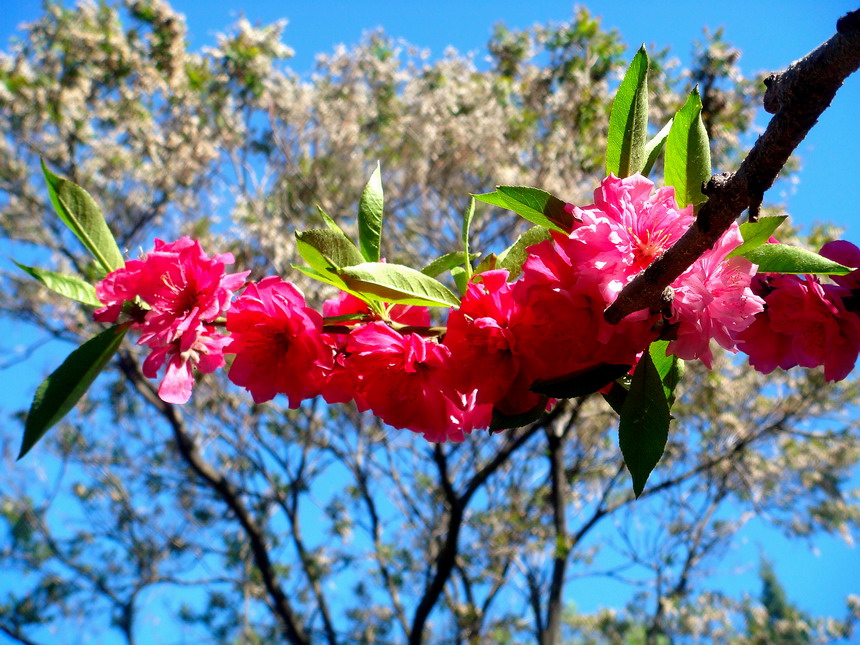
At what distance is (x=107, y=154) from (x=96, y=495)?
434 centimetres

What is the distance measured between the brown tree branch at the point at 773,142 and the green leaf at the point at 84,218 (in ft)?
3.44

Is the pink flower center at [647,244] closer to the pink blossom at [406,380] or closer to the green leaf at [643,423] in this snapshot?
the green leaf at [643,423]

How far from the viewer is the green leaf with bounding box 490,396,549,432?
3.25 ft

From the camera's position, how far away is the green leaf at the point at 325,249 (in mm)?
1075

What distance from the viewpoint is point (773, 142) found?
0.72 m

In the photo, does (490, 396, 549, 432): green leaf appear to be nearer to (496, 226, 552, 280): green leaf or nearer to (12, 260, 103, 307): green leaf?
(496, 226, 552, 280): green leaf

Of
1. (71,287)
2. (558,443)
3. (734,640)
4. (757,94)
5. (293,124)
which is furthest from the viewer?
(734,640)

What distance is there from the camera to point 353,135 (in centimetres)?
823

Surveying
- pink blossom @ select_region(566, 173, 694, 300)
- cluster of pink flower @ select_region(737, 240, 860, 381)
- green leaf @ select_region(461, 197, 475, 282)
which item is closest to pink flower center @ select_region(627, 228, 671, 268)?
pink blossom @ select_region(566, 173, 694, 300)

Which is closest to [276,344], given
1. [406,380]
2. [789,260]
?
[406,380]

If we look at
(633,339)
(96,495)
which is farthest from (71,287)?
(96,495)

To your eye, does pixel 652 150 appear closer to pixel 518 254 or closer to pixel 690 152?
pixel 690 152

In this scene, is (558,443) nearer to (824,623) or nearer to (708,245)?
(708,245)

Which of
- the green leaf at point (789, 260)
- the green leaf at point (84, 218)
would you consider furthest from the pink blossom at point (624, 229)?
the green leaf at point (84, 218)
